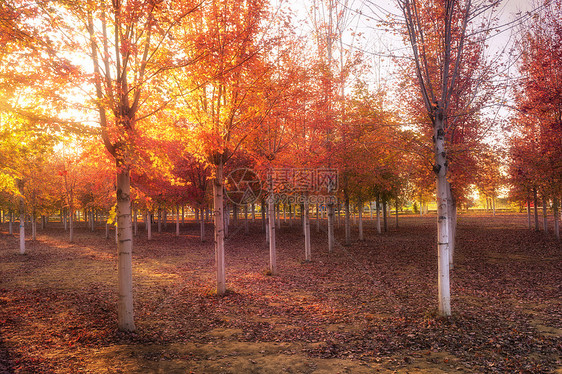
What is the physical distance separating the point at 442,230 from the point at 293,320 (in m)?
3.82

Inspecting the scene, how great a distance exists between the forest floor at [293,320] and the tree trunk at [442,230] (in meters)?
0.43

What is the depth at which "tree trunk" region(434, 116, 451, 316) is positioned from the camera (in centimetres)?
712

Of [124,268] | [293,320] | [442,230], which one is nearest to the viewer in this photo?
[124,268]

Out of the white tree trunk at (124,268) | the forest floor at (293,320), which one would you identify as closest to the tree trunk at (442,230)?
the forest floor at (293,320)

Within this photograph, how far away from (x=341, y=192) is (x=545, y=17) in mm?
12573

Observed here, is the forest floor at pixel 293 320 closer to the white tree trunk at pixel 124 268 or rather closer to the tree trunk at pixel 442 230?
the white tree trunk at pixel 124 268

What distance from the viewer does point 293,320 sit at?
751cm

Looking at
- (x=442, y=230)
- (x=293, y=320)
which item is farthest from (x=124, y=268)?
(x=442, y=230)

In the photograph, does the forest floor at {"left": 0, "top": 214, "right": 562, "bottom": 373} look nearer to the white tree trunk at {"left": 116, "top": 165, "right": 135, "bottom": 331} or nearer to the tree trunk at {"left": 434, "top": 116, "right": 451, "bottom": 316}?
the white tree trunk at {"left": 116, "top": 165, "right": 135, "bottom": 331}

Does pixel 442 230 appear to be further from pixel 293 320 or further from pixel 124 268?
pixel 124 268

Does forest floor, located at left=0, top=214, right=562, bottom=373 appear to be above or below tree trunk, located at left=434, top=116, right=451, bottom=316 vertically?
below

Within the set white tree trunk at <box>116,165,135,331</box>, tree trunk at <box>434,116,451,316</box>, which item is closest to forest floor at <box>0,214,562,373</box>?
white tree trunk at <box>116,165,135,331</box>

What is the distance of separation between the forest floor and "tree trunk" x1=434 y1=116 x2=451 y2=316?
43cm

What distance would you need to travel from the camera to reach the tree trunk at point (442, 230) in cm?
712
